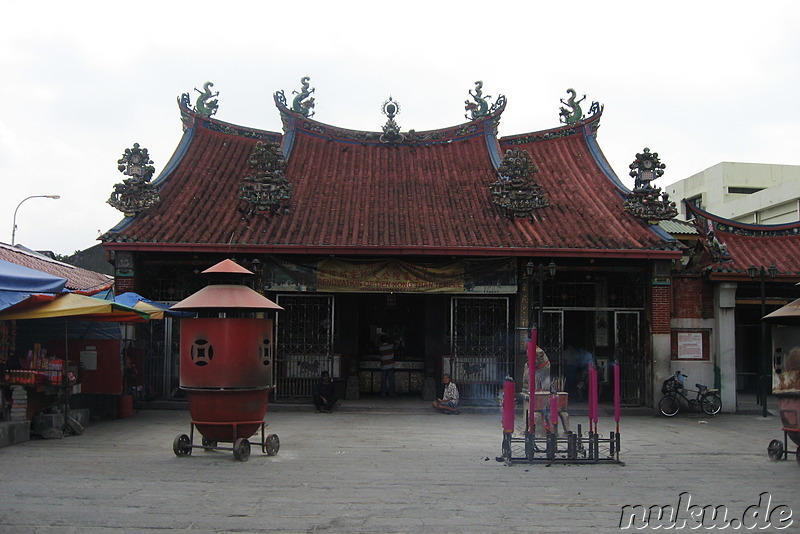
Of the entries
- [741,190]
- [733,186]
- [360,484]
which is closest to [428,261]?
[360,484]

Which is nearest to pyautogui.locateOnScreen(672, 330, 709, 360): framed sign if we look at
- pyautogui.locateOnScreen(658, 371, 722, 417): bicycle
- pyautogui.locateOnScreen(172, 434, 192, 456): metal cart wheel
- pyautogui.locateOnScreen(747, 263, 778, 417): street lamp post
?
pyautogui.locateOnScreen(658, 371, 722, 417): bicycle

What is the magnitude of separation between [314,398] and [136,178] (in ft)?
21.4

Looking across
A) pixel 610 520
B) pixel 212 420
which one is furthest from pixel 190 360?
pixel 610 520

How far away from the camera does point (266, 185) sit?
57.3 feet

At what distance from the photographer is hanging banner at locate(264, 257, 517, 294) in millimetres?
16312

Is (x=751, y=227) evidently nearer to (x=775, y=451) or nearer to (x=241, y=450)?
(x=775, y=451)

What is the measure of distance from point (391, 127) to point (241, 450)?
1323 cm

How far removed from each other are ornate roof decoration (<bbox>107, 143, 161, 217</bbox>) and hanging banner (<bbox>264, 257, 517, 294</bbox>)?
328 centimetres

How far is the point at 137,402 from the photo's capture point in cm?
1625

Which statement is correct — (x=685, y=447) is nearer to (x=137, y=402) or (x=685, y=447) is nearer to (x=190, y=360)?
(x=190, y=360)

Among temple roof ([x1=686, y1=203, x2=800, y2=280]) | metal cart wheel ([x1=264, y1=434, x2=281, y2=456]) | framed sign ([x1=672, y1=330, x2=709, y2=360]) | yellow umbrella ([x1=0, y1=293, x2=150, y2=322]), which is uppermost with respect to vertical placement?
temple roof ([x1=686, y1=203, x2=800, y2=280])

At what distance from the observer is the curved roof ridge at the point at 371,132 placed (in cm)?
2089

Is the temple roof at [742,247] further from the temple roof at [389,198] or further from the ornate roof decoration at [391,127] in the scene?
the ornate roof decoration at [391,127]

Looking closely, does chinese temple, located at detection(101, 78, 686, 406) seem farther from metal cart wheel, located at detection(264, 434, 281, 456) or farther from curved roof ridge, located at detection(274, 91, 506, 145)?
metal cart wheel, located at detection(264, 434, 281, 456)
